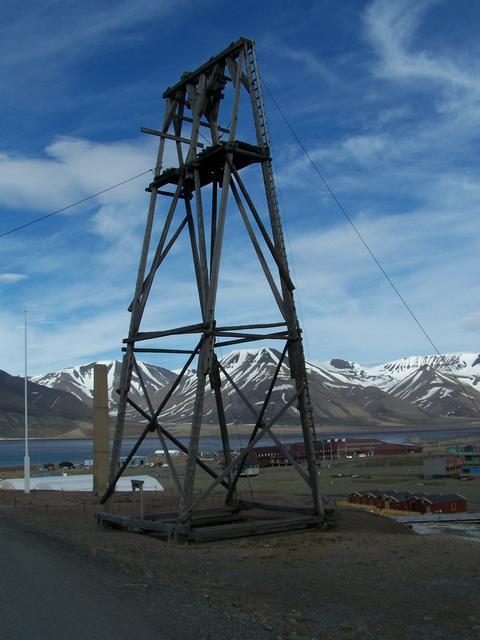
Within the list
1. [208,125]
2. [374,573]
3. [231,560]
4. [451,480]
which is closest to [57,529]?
[231,560]

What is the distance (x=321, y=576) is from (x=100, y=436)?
31.7 metres

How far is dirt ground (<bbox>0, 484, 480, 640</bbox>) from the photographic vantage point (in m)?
9.95

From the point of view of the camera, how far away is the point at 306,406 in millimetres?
19922

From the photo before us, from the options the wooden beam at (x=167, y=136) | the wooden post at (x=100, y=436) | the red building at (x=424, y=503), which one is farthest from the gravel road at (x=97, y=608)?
the red building at (x=424, y=503)

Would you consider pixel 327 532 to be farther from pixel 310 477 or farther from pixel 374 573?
pixel 374 573

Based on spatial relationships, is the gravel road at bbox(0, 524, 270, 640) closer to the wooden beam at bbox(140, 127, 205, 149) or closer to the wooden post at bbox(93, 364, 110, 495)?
the wooden beam at bbox(140, 127, 205, 149)

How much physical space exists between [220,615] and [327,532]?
10682 mm

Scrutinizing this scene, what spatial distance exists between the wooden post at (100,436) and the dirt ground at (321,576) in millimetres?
21531

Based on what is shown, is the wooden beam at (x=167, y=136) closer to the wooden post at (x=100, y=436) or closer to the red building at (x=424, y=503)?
the wooden post at (x=100, y=436)

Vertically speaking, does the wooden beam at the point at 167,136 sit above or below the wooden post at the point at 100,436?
above

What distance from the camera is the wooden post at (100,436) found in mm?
42969

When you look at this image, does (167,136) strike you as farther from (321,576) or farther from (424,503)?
(424,503)

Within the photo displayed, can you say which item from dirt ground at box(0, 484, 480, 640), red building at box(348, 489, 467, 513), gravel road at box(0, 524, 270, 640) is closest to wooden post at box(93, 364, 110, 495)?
red building at box(348, 489, 467, 513)

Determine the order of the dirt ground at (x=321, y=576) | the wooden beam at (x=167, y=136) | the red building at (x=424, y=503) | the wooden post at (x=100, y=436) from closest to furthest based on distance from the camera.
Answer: the dirt ground at (x=321, y=576) → the wooden beam at (x=167, y=136) → the wooden post at (x=100, y=436) → the red building at (x=424, y=503)
